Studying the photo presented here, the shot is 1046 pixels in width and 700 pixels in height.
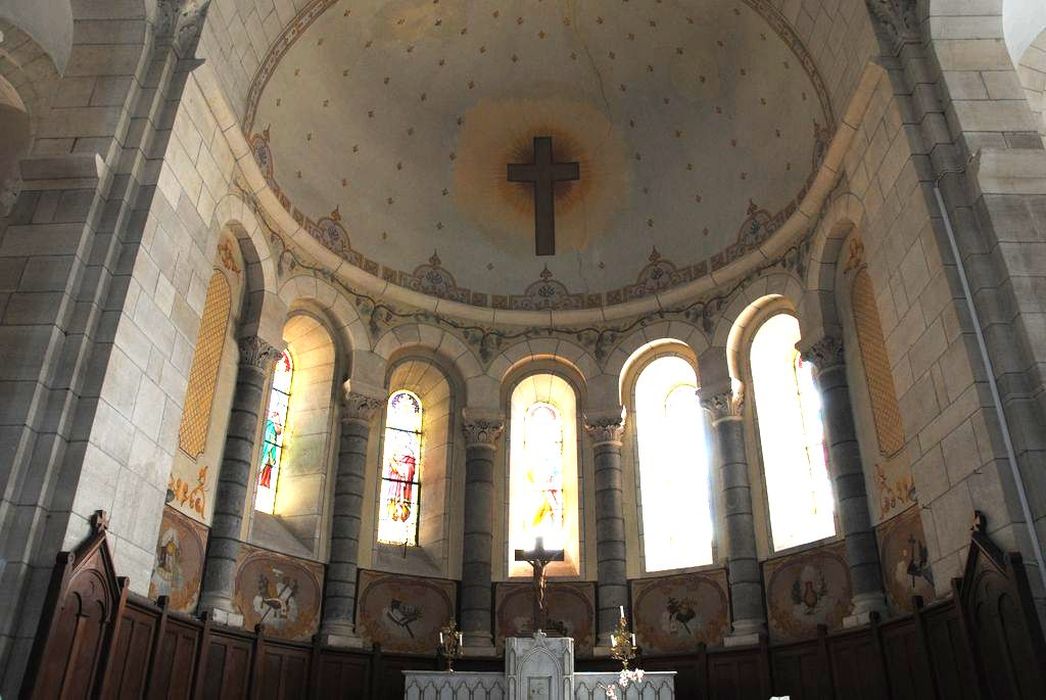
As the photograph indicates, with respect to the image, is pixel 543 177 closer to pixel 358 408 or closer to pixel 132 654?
pixel 358 408

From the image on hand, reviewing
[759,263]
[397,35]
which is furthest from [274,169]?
[759,263]

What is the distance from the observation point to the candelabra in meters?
13.1

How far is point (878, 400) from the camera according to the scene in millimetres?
12188

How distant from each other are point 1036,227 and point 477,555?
31.5 ft

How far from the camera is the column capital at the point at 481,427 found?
15695 millimetres

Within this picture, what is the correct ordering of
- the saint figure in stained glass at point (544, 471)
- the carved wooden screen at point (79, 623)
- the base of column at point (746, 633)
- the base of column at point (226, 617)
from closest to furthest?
1. the carved wooden screen at point (79, 623)
2. the base of column at point (226, 617)
3. the base of column at point (746, 633)
4. the saint figure in stained glass at point (544, 471)

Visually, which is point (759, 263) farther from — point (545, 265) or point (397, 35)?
point (397, 35)

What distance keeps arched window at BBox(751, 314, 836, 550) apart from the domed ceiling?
1886 mm

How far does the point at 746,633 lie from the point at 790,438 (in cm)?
329

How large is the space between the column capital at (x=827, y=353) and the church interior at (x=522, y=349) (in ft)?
0.15

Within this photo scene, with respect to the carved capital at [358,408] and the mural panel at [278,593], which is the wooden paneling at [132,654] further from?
the carved capital at [358,408]

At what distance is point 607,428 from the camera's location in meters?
15.8

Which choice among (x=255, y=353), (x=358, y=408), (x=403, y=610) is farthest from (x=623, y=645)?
(x=255, y=353)

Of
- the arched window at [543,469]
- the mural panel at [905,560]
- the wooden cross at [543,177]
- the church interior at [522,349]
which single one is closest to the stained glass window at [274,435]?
the church interior at [522,349]
